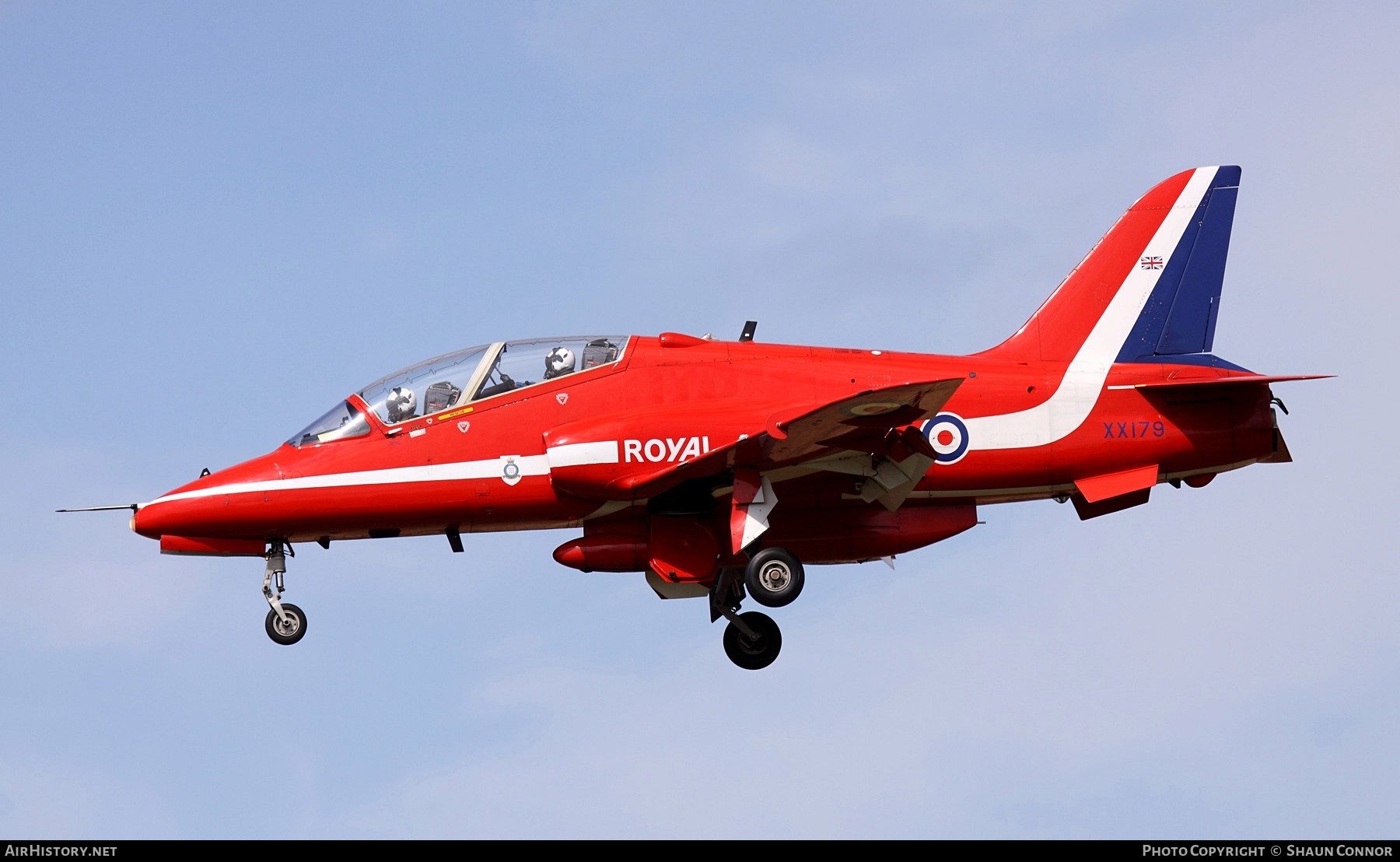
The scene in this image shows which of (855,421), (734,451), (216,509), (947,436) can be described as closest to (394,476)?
(216,509)

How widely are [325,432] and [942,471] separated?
9.42 meters

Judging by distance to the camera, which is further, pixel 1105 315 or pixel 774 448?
pixel 1105 315

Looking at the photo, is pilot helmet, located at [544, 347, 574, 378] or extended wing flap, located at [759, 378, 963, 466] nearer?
extended wing flap, located at [759, 378, 963, 466]

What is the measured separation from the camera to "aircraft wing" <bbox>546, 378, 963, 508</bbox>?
26.1 metres

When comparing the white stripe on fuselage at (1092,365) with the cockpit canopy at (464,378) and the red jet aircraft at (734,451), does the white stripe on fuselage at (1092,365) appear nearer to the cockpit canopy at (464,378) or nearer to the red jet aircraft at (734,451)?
the red jet aircraft at (734,451)

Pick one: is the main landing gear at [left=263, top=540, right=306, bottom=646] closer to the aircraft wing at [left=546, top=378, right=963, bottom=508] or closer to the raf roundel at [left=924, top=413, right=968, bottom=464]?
the aircraft wing at [left=546, top=378, right=963, bottom=508]

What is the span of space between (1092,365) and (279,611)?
13.1 metres

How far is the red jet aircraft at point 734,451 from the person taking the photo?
27422 millimetres

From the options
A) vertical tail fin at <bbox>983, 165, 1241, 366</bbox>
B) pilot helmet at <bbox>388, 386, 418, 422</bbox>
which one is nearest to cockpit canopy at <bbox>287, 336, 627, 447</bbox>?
pilot helmet at <bbox>388, 386, 418, 422</bbox>

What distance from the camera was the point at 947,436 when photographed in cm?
2855

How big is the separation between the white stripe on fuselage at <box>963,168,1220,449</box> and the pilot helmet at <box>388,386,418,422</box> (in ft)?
27.8

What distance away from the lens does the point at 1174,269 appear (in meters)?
30.6
